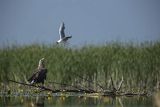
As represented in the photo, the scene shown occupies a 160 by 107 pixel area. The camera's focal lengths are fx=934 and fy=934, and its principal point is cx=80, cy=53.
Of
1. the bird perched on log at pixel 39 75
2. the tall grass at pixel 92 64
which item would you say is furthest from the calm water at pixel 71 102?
the tall grass at pixel 92 64

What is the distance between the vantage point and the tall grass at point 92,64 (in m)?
23.8

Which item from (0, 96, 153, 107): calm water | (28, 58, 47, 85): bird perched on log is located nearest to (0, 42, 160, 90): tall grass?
(28, 58, 47, 85): bird perched on log

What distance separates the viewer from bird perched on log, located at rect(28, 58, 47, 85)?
23.1 metres

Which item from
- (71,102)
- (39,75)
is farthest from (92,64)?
(71,102)

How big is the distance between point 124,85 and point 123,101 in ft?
10.8

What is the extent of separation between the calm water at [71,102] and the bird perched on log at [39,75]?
168 centimetres

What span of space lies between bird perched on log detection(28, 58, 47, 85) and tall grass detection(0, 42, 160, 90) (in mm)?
737

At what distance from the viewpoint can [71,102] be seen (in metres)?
19.4

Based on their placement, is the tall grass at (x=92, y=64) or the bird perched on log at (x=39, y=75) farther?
the tall grass at (x=92, y=64)

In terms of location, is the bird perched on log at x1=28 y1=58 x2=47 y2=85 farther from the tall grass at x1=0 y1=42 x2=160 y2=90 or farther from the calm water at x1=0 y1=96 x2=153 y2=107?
the calm water at x1=0 y1=96 x2=153 y2=107

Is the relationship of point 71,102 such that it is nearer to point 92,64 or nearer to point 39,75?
point 39,75

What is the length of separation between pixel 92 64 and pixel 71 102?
5.56 m

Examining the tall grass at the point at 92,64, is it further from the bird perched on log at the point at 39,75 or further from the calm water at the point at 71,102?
the calm water at the point at 71,102

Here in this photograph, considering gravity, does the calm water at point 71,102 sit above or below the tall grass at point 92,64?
below
